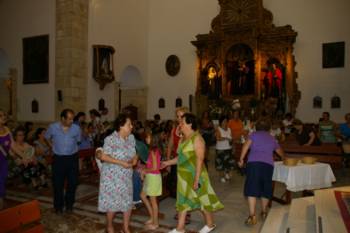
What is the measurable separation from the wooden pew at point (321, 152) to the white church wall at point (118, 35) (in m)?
7.48

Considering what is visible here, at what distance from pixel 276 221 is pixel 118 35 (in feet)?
36.7

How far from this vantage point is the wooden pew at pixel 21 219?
8.13 ft

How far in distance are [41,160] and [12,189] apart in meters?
0.83

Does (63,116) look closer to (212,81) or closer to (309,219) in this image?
(309,219)

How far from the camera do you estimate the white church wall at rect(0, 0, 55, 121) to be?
39.7 ft

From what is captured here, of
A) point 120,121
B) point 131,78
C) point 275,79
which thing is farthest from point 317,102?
point 120,121

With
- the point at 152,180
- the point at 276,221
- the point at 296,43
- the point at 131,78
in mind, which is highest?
the point at 296,43

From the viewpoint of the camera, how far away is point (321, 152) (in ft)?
24.3

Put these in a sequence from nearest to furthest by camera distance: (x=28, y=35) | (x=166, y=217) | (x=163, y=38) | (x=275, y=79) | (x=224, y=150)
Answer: (x=166, y=217) → (x=224, y=150) → (x=28, y=35) → (x=275, y=79) → (x=163, y=38)

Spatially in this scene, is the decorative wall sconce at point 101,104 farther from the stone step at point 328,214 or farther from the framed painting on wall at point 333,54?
the stone step at point 328,214

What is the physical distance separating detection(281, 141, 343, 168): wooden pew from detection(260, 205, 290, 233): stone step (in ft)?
9.19

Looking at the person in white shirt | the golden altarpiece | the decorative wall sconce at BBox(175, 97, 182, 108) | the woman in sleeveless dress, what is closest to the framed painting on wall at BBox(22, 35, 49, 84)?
the decorative wall sconce at BBox(175, 97, 182, 108)

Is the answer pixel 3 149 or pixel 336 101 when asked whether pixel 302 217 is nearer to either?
pixel 3 149

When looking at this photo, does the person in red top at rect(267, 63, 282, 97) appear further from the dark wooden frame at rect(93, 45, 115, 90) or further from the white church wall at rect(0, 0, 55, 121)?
the white church wall at rect(0, 0, 55, 121)
